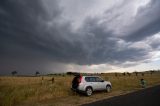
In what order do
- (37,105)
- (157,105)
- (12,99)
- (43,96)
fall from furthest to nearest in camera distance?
(43,96) → (12,99) → (37,105) → (157,105)

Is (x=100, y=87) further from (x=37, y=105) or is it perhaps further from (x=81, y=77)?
(x=37, y=105)

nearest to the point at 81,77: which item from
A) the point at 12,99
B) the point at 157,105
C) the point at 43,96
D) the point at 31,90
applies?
the point at 43,96

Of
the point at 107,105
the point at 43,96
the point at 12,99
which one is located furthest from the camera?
the point at 43,96

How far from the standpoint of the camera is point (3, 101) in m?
14.1

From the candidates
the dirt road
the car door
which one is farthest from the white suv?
the dirt road

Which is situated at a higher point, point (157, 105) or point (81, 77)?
point (81, 77)

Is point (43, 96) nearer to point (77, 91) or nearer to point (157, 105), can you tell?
point (77, 91)

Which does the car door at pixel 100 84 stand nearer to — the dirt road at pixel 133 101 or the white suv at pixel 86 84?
the white suv at pixel 86 84

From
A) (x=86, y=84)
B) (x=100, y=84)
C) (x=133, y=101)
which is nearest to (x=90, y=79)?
(x=86, y=84)

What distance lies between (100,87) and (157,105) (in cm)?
923

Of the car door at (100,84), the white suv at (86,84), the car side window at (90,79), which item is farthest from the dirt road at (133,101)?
the car door at (100,84)

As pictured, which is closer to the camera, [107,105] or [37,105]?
[107,105]

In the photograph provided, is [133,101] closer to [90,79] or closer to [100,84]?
[90,79]

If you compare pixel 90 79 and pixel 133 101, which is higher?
pixel 90 79
